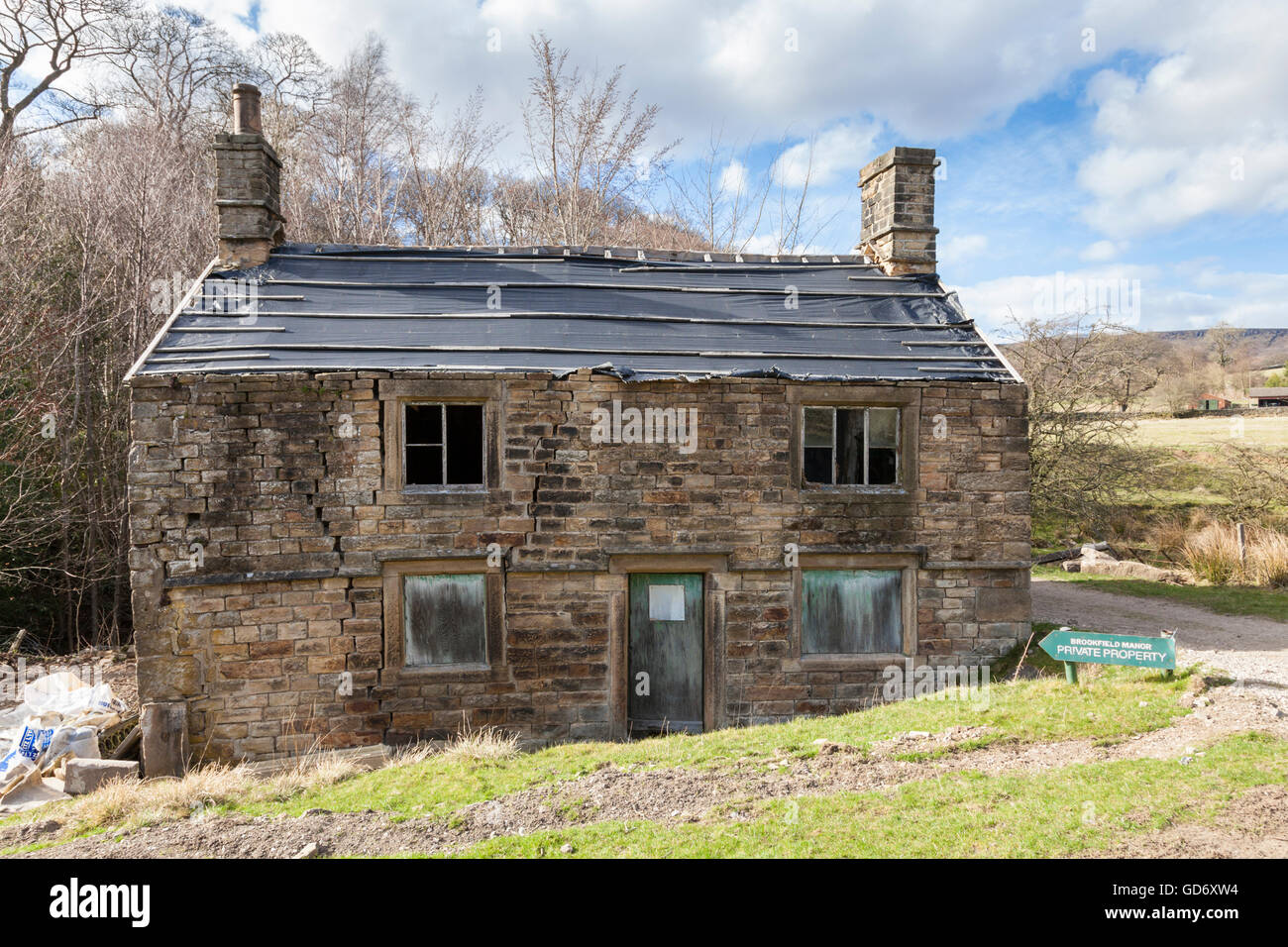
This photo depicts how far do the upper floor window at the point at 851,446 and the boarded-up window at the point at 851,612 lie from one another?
122cm

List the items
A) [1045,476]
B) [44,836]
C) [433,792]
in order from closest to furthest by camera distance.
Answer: [44,836], [433,792], [1045,476]

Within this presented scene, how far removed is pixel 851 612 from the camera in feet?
30.8

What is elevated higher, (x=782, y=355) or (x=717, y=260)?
(x=717, y=260)

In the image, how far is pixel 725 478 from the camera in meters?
9.02

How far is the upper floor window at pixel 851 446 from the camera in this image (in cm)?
937

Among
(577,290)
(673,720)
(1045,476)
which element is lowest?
(673,720)

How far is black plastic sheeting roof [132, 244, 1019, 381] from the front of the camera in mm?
8844

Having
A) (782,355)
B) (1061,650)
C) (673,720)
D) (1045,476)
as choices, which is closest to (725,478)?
(782,355)

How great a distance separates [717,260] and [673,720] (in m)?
6.91

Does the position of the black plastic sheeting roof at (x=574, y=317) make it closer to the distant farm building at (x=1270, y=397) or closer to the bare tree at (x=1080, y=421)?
the bare tree at (x=1080, y=421)

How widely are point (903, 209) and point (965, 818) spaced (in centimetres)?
889

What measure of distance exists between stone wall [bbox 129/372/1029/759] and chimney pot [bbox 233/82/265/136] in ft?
15.1
